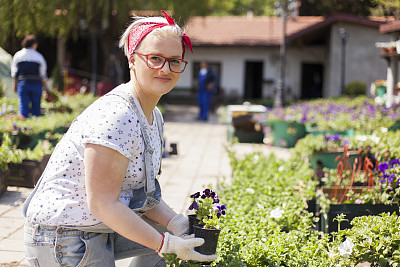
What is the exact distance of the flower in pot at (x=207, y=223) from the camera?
2566 millimetres

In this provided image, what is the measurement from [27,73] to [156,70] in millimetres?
7860

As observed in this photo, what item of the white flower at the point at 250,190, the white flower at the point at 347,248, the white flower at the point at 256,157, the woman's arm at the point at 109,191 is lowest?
the white flower at the point at 256,157

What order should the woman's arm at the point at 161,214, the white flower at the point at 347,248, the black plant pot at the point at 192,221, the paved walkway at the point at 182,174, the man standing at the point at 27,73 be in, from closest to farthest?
the black plant pot at the point at 192,221 < the woman's arm at the point at 161,214 < the white flower at the point at 347,248 < the paved walkway at the point at 182,174 < the man standing at the point at 27,73

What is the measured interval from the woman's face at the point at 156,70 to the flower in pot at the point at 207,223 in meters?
0.62

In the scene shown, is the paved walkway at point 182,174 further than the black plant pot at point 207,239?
Yes

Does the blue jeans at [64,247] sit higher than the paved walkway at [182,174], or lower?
higher

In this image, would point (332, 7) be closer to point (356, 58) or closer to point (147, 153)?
point (356, 58)

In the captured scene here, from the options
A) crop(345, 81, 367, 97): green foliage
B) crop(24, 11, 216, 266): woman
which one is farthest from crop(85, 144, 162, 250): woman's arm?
crop(345, 81, 367, 97): green foliage

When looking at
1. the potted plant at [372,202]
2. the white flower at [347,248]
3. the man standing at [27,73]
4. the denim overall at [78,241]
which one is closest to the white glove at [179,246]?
the denim overall at [78,241]

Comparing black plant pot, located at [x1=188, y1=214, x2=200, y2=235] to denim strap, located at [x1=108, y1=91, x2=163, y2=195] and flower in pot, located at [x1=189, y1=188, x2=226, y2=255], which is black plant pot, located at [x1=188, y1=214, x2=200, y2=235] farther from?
denim strap, located at [x1=108, y1=91, x2=163, y2=195]

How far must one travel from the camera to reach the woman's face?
2.52 m

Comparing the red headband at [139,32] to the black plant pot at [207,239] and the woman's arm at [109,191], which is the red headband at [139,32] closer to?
the woman's arm at [109,191]

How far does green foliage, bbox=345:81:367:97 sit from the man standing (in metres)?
13.7

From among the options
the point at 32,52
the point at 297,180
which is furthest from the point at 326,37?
the point at 297,180
